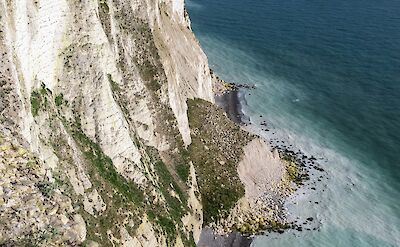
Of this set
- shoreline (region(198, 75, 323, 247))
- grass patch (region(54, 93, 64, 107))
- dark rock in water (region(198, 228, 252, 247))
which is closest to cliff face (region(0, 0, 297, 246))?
grass patch (region(54, 93, 64, 107))

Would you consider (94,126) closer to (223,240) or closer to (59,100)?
(59,100)

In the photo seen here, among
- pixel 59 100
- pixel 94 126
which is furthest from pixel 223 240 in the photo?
pixel 59 100

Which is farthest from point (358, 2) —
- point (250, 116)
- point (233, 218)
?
point (233, 218)

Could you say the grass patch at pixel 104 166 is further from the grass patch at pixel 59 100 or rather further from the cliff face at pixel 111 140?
the grass patch at pixel 59 100

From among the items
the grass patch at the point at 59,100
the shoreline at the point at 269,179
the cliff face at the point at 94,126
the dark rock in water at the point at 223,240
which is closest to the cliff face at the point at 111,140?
the cliff face at the point at 94,126

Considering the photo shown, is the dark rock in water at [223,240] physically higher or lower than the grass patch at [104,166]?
lower

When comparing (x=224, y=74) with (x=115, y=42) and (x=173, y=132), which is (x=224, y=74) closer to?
(x=173, y=132)

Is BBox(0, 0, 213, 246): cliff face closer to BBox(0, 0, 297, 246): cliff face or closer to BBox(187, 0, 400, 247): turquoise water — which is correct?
BBox(0, 0, 297, 246): cliff face
